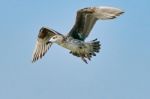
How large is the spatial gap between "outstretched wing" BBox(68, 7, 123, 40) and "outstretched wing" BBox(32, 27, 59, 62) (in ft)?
4.25

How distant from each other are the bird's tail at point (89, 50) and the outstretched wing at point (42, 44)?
77.4 inches

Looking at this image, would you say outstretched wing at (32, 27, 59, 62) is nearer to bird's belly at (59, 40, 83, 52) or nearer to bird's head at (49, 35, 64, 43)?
bird's head at (49, 35, 64, 43)

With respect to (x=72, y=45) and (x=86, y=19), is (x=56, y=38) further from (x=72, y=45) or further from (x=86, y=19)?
(x=86, y=19)

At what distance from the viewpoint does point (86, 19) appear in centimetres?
2169

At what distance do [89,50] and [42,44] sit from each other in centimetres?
275

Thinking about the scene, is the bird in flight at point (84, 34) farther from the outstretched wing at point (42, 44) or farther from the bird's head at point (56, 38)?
the outstretched wing at point (42, 44)

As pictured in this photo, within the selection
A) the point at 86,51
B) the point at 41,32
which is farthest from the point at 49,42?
the point at 86,51

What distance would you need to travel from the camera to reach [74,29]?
72.2ft

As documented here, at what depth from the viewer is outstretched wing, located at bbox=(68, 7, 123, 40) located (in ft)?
69.7

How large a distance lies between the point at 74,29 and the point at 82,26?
0.29 metres

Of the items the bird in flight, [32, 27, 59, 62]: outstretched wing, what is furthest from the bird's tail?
[32, 27, 59, 62]: outstretched wing

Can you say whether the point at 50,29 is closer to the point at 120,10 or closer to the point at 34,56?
the point at 34,56

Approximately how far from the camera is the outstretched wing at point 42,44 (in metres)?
23.1

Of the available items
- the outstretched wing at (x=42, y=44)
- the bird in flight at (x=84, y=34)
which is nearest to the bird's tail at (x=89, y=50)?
the bird in flight at (x=84, y=34)
